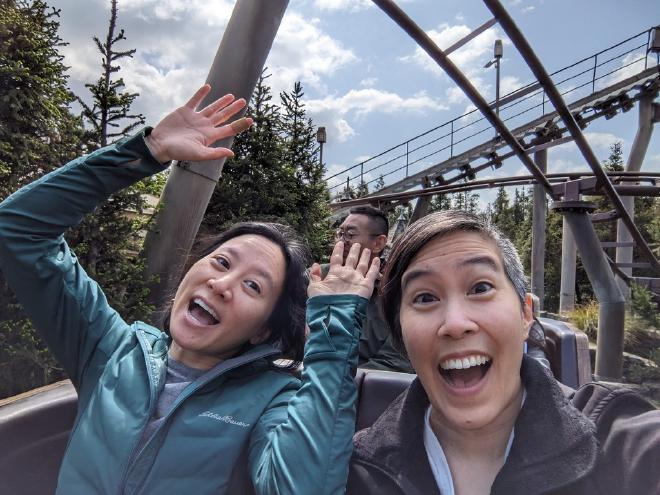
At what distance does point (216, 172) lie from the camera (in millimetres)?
3426

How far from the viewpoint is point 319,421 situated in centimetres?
103

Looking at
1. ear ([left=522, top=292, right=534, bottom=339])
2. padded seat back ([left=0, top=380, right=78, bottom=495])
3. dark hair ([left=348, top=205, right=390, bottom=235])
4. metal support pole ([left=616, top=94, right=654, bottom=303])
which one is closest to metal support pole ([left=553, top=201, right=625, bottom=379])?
dark hair ([left=348, top=205, right=390, bottom=235])

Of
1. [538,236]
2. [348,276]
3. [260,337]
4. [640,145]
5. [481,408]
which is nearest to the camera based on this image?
[481,408]

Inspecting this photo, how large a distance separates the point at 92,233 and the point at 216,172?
926mm

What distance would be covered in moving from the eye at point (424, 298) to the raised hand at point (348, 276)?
0.51 ft

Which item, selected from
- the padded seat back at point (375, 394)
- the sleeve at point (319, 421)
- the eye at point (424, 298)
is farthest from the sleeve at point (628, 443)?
the padded seat back at point (375, 394)

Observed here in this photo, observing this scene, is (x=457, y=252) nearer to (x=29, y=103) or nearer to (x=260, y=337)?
(x=260, y=337)

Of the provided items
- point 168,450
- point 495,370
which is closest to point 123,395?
point 168,450

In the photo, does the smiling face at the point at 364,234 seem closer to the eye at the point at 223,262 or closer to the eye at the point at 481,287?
the eye at the point at 223,262

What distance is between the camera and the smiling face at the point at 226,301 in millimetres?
1296

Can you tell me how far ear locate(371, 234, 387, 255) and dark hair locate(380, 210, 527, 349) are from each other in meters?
1.82

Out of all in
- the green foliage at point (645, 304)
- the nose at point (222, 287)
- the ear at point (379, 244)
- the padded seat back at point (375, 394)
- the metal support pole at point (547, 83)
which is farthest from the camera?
the green foliage at point (645, 304)

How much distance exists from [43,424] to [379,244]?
6.79 feet

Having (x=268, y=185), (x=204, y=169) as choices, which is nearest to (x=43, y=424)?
(x=204, y=169)
